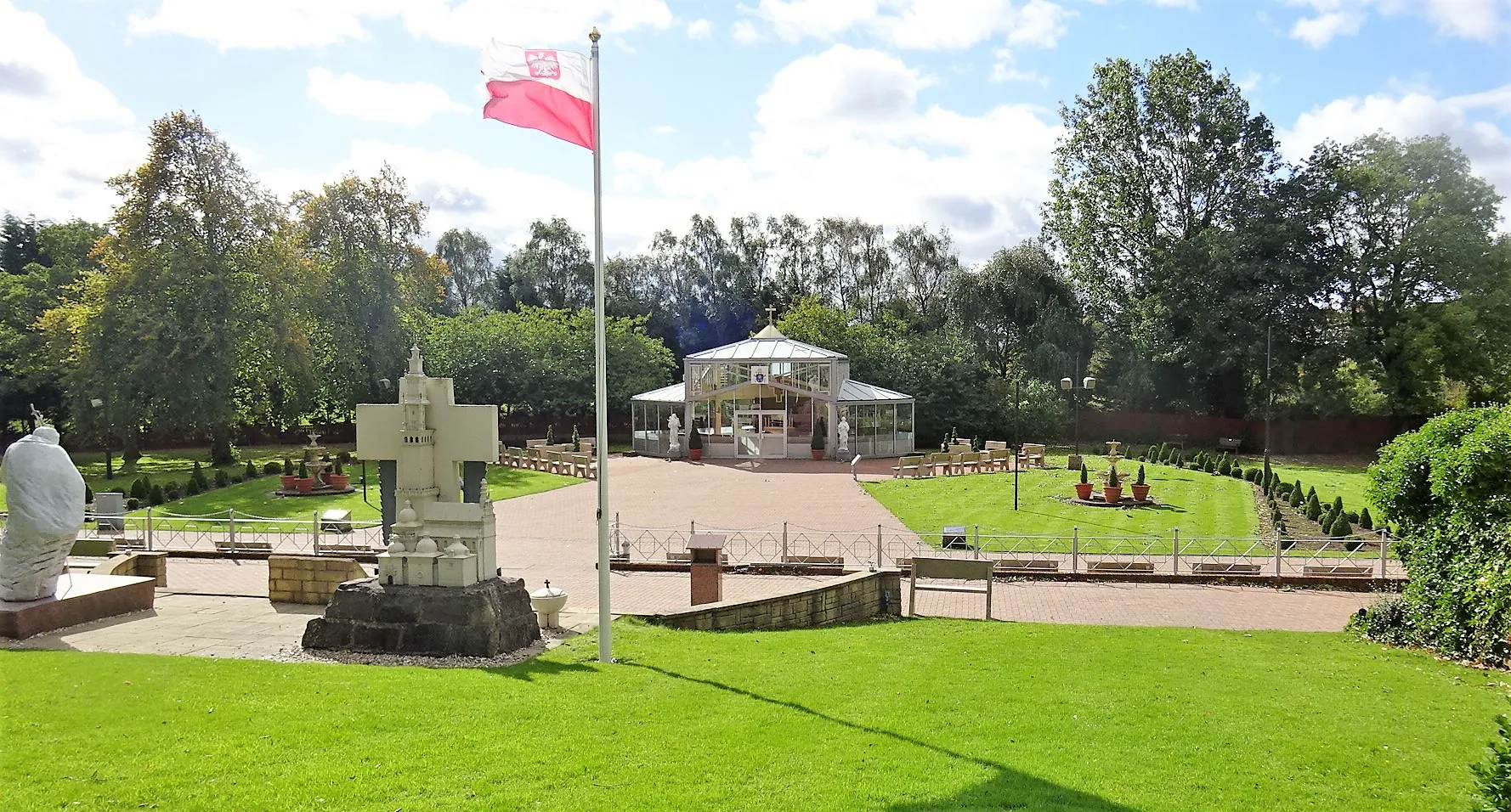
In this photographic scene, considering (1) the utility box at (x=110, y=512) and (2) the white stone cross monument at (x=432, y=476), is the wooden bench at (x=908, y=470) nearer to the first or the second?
(2) the white stone cross monument at (x=432, y=476)

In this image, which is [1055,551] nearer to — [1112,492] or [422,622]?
[1112,492]

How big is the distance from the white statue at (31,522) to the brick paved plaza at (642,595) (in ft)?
2.73

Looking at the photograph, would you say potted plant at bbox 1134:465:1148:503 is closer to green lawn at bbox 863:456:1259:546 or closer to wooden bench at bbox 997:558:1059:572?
green lawn at bbox 863:456:1259:546

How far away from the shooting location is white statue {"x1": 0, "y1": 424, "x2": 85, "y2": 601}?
37.1ft

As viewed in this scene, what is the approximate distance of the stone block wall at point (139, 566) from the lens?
45.5 feet

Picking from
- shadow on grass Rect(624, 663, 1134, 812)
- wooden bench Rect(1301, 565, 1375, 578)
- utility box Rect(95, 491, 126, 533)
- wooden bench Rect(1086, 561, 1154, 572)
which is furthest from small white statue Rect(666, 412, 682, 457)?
shadow on grass Rect(624, 663, 1134, 812)

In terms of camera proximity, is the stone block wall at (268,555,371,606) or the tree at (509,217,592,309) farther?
the tree at (509,217,592,309)

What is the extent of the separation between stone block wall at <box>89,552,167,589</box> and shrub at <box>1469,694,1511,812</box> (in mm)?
16035

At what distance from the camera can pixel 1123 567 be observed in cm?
1727

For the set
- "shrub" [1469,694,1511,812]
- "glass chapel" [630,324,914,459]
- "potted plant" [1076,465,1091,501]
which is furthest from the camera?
"glass chapel" [630,324,914,459]

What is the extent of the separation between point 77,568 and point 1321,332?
48515 mm

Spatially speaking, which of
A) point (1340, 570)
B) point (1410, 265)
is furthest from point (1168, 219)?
point (1340, 570)

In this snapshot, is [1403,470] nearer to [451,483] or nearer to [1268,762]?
[1268,762]

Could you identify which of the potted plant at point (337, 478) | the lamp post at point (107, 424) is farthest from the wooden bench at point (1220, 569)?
the lamp post at point (107, 424)
